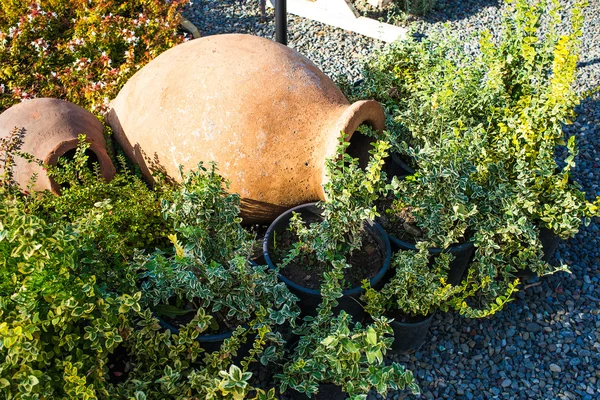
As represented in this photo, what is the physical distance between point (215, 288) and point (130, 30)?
2957 mm

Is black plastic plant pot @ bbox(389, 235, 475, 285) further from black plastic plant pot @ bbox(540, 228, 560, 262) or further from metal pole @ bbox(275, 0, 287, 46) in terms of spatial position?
metal pole @ bbox(275, 0, 287, 46)

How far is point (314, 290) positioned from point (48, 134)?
1.64 metres

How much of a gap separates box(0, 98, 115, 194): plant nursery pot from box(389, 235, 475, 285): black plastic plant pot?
1616mm

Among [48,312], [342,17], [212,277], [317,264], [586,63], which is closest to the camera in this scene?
[48,312]

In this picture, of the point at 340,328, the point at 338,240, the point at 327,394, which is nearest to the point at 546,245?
the point at 338,240

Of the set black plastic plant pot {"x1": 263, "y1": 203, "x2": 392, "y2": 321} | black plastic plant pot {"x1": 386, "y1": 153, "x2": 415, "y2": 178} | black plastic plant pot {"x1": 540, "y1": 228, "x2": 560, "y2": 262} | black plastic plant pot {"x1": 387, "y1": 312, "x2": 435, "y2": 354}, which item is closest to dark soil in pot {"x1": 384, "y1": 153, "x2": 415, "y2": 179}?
black plastic plant pot {"x1": 386, "y1": 153, "x2": 415, "y2": 178}

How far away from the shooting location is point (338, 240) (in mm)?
2730

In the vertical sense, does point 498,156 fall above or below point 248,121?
below

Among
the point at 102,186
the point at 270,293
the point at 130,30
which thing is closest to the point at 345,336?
the point at 270,293

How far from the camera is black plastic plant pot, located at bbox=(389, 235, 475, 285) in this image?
2.85 meters

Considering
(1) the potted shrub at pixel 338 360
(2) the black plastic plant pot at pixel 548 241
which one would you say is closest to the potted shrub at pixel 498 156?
(2) the black plastic plant pot at pixel 548 241

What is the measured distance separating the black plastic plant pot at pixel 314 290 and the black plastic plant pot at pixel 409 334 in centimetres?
19

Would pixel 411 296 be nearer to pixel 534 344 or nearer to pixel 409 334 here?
pixel 409 334

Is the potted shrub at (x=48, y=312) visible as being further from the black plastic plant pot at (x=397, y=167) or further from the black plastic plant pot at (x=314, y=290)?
the black plastic plant pot at (x=397, y=167)
